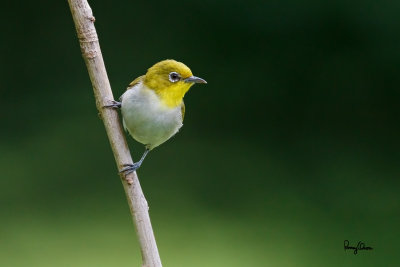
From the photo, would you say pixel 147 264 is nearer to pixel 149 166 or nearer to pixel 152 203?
pixel 152 203

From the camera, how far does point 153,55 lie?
4.26 meters

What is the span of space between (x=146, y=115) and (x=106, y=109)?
155 mm

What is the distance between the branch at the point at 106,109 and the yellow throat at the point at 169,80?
0.55ft

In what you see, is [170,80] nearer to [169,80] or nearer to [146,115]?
[169,80]

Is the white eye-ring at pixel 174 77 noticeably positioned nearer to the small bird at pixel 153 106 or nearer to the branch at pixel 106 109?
the small bird at pixel 153 106

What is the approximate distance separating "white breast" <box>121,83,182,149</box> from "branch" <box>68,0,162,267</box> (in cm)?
13

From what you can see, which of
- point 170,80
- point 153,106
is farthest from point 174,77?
point 153,106

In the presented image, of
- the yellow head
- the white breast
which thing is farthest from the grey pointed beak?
the white breast

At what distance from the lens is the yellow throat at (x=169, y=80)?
1.55 m

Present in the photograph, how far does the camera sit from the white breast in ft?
5.41

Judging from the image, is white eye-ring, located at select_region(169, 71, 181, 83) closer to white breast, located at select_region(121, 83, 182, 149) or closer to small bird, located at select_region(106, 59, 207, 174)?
small bird, located at select_region(106, 59, 207, 174)

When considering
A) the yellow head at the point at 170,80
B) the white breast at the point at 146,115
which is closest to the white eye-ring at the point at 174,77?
the yellow head at the point at 170,80

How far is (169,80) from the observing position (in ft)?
5.23

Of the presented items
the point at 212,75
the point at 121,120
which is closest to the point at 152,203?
the point at 212,75
